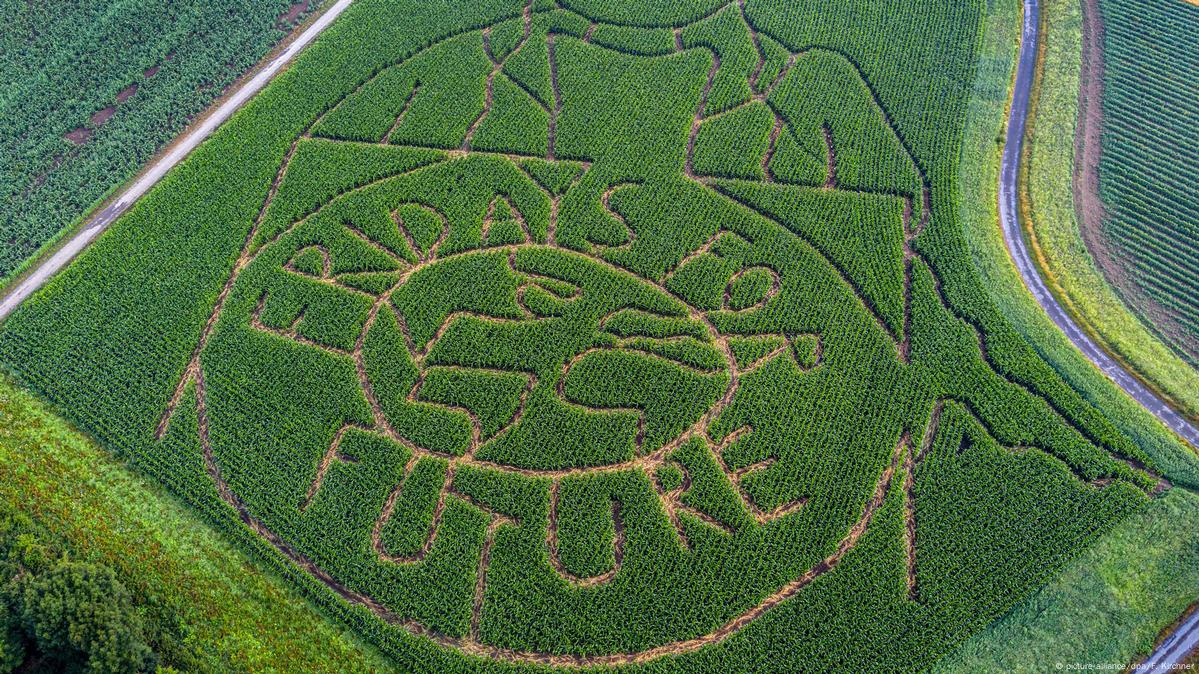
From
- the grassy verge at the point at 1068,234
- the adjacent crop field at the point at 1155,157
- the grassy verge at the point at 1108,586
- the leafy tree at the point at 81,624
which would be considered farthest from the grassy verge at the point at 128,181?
the adjacent crop field at the point at 1155,157

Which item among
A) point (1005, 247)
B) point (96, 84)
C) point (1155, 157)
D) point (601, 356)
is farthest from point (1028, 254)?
point (96, 84)

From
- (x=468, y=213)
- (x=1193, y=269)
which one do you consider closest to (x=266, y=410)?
(x=468, y=213)

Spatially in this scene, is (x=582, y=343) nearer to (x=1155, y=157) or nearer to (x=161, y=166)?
(x=161, y=166)

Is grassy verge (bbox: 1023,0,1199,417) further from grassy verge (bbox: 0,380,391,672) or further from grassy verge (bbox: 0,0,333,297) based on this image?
grassy verge (bbox: 0,0,333,297)

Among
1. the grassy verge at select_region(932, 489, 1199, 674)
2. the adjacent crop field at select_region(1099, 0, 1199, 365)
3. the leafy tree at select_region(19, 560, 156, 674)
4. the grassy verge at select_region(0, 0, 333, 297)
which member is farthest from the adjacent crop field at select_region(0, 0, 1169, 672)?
the adjacent crop field at select_region(1099, 0, 1199, 365)

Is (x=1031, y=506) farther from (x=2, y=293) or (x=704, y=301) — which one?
(x=2, y=293)

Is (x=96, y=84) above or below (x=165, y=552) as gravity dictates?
above
